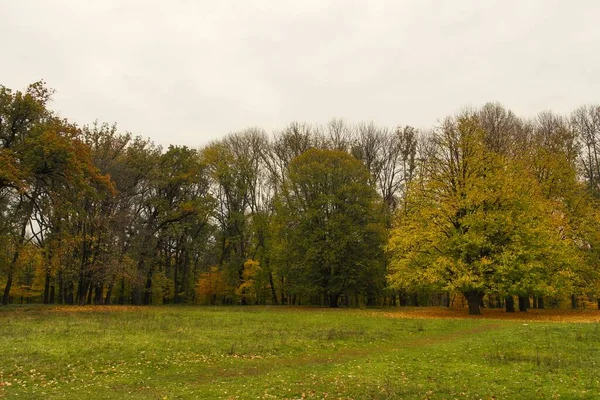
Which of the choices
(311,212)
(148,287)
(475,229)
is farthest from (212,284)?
(475,229)

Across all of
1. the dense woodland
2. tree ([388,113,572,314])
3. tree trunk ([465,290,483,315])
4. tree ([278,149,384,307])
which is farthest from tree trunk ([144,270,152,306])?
tree trunk ([465,290,483,315])

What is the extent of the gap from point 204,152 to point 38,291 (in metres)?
30.3

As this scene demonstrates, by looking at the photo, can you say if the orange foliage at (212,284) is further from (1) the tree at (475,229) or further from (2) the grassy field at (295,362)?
(2) the grassy field at (295,362)

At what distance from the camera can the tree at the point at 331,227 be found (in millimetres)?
42625

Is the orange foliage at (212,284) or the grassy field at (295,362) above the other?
the orange foliage at (212,284)

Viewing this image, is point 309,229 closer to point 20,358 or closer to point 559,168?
point 559,168

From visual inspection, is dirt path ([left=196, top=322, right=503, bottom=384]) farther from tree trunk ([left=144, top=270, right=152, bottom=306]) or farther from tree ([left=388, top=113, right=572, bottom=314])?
tree trunk ([left=144, top=270, right=152, bottom=306])

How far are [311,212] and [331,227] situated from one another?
278 cm

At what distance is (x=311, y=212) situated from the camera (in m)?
44.0

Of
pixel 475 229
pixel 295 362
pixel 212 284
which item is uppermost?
pixel 475 229

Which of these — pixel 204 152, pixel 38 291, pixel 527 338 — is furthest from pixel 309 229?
pixel 38 291

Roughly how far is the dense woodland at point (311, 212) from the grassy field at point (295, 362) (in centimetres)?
1044

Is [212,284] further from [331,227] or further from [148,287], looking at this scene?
[331,227]

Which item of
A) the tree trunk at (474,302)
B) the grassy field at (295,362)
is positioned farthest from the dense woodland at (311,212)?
the grassy field at (295,362)
